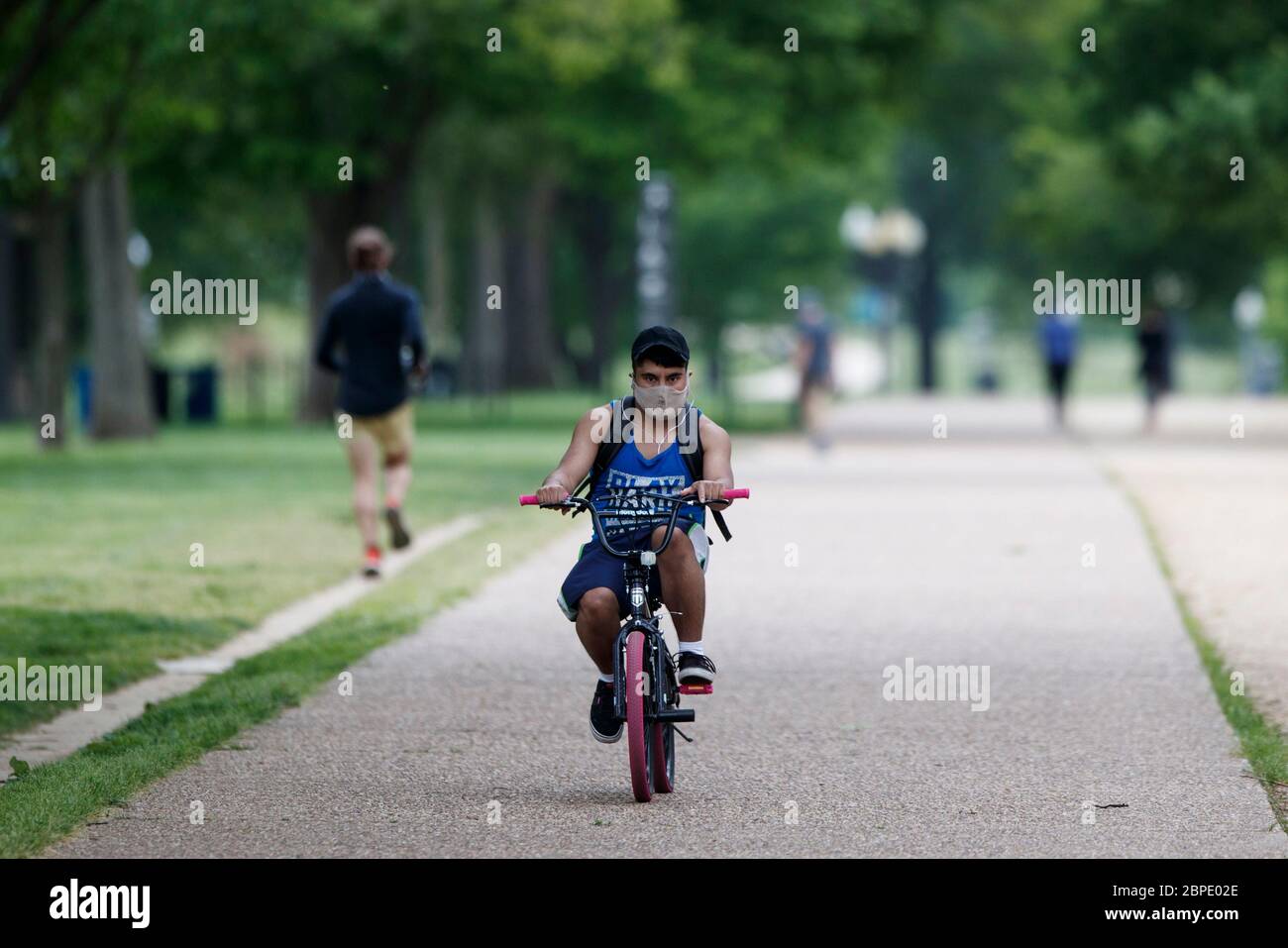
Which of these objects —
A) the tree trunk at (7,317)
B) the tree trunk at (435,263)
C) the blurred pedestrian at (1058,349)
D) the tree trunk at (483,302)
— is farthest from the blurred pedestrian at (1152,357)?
the tree trunk at (7,317)

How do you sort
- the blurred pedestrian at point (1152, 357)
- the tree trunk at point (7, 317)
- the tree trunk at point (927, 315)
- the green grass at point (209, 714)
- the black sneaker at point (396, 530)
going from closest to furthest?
the green grass at point (209, 714), the black sneaker at point (396, 530), the blurred pedestrian at point (1152, 357), the tree trunk at point (7, 317), the tree trunk at point (927, 315)

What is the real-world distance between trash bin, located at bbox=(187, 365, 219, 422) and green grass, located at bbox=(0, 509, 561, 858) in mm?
24970

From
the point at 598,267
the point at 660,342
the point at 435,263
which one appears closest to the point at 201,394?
the point at 435,263

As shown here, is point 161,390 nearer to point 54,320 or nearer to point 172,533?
point 54,320

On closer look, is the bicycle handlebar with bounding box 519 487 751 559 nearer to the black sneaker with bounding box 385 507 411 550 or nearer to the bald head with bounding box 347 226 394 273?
the bald head with bounding box 347 226 394 273

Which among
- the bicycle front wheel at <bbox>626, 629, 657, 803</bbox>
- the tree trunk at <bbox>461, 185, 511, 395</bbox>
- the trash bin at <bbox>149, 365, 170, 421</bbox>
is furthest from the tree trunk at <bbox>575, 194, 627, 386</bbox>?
the bicycle front wheel at <bbox>626, 629, 657, 803</bbox>

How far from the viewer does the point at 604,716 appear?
768 cm

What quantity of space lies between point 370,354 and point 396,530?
4.16ft

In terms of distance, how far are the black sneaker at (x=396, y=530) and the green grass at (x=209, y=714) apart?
36cm

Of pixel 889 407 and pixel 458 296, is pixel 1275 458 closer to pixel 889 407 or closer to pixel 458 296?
pixel 889 407

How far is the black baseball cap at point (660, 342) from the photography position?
741cm

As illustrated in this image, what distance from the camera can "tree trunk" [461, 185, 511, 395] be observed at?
4866 cm

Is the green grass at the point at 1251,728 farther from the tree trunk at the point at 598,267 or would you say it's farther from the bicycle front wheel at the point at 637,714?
the tree trunk at the point at 598,267

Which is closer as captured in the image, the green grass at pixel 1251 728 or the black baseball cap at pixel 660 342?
the black baseball cap at pixel 660 342
